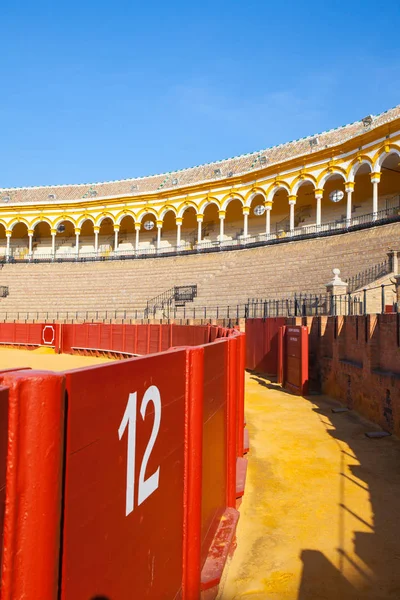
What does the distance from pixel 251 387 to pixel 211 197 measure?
26.7 metres

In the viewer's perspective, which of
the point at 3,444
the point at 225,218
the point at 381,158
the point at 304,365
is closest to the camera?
the point at 3,444

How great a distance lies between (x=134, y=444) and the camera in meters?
2.04

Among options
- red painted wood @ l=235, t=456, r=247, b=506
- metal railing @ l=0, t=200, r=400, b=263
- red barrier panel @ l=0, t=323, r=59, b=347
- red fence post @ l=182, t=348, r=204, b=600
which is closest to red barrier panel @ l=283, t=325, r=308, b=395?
red painted wood @ l=235, t=456, r=247, b=506

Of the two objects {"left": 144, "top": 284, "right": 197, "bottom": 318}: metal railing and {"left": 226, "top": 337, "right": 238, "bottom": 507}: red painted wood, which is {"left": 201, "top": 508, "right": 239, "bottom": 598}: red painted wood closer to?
{"left": 226, "top": 337, "right": 238, "bottom": 507}: red painted wood

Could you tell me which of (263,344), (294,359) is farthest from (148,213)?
(294,359)

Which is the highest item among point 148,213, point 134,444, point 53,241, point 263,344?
point 148,213

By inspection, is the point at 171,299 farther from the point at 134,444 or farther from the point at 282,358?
the point at 134,444

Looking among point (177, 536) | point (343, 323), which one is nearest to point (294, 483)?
point (177, 536)

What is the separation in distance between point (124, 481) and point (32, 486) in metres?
0.68

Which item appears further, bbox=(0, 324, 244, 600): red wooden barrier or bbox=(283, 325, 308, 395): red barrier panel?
bbox=(283, 325, 308, 395): red barrier panel

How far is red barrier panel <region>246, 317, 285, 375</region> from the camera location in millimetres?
17219

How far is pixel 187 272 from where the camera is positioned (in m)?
32.9

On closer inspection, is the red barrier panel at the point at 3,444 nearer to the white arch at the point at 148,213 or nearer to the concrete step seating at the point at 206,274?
the concrete step seating at the point at 206,274

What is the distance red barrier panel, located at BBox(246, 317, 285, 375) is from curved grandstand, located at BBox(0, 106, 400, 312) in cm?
485
